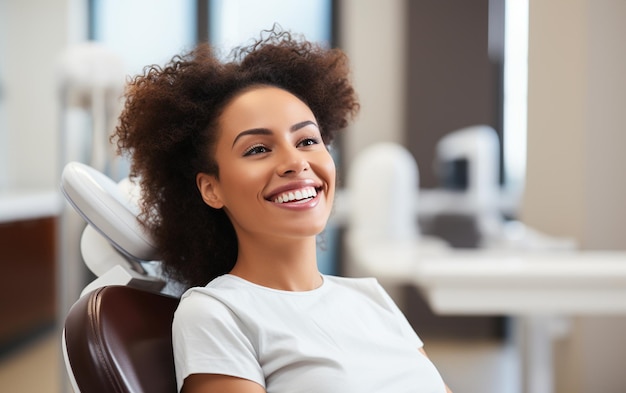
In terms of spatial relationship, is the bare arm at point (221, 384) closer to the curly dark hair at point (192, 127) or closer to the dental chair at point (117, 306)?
the dental chair at point (117, 306)

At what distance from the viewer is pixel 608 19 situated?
215 cm

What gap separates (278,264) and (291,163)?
0.48 ft

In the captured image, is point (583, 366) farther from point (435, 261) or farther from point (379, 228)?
point (379, 228)

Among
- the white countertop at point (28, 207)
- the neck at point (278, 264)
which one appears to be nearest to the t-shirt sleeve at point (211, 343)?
the neck at point (278, 264)

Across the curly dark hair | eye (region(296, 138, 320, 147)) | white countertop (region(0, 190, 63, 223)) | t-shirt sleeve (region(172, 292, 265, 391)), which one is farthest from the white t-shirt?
white countertop (region(0, 190, 63, 223))

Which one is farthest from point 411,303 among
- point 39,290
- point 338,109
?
point 338,109

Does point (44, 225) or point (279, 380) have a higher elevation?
point (279, 380)

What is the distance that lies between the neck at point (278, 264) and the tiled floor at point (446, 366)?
2131 millimetres

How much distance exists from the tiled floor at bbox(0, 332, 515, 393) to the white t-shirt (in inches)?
85.9

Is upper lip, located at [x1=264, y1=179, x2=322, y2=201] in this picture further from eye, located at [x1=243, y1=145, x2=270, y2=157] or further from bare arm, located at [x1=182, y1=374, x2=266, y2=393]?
bare arm, located at [x1=182, y1=374, x2=266, y2=393]

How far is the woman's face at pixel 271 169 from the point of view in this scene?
1.02 m

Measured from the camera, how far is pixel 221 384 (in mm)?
905

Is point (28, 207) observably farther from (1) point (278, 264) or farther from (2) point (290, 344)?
(2) point (290, 344)

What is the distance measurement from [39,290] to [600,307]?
3.36m
